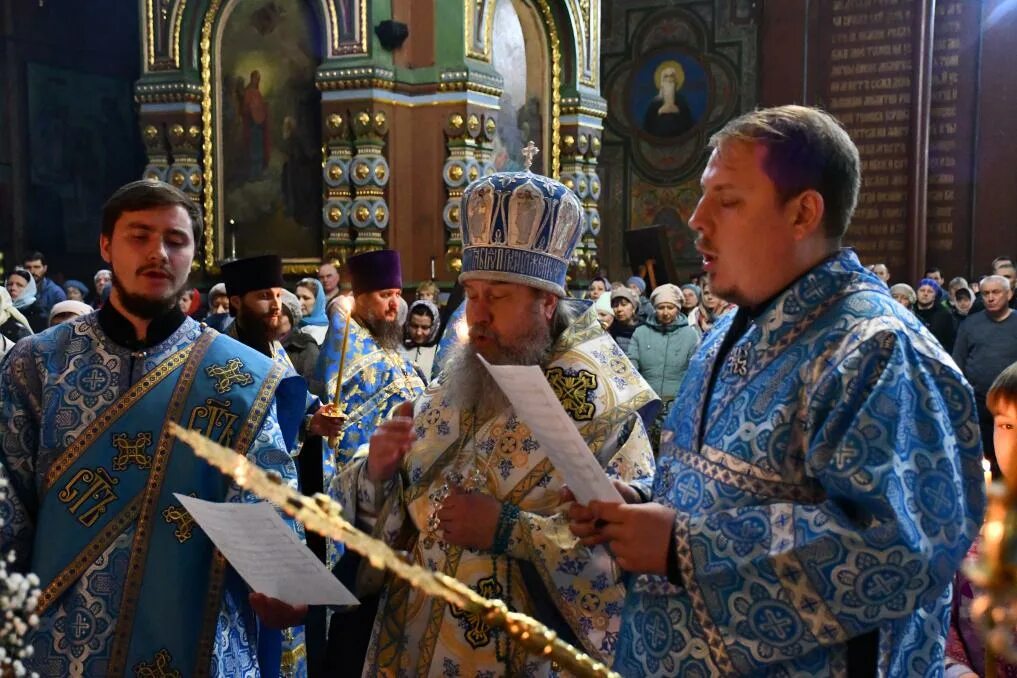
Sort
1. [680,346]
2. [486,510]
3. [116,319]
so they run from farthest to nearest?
[680,346], [116,319], [486,510]

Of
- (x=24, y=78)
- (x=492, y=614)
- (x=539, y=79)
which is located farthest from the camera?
(x=24, y=78)

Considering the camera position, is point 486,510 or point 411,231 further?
point 411,231

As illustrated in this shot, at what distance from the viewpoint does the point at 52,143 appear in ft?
46.0

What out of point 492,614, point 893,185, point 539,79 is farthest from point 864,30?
point 492,614

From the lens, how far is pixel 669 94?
1825cm

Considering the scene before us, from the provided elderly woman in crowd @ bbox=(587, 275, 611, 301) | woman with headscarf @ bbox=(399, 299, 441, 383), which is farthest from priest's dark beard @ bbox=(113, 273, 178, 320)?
elderly woman in crowd @ bbox=(587, 275, 611, 301)

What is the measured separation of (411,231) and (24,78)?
A: 623cm

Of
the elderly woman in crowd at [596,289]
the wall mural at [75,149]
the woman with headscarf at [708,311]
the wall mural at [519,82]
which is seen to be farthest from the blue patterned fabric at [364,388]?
the wall mural at [75,149]

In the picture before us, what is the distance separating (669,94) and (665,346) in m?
11.6

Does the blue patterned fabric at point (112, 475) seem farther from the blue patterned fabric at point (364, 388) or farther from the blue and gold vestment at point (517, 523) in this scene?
the blue patterned fabric at point (364, 388)

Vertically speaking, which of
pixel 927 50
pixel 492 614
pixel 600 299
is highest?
pixel 927 50

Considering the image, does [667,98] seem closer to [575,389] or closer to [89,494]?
[575,389]

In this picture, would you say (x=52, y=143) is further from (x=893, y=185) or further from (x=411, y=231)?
(x=893, y=185)

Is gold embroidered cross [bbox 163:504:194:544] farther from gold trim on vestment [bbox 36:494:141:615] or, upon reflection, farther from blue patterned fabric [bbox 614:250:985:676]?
blue patterned fabric [bbox 614:250:985:676]
